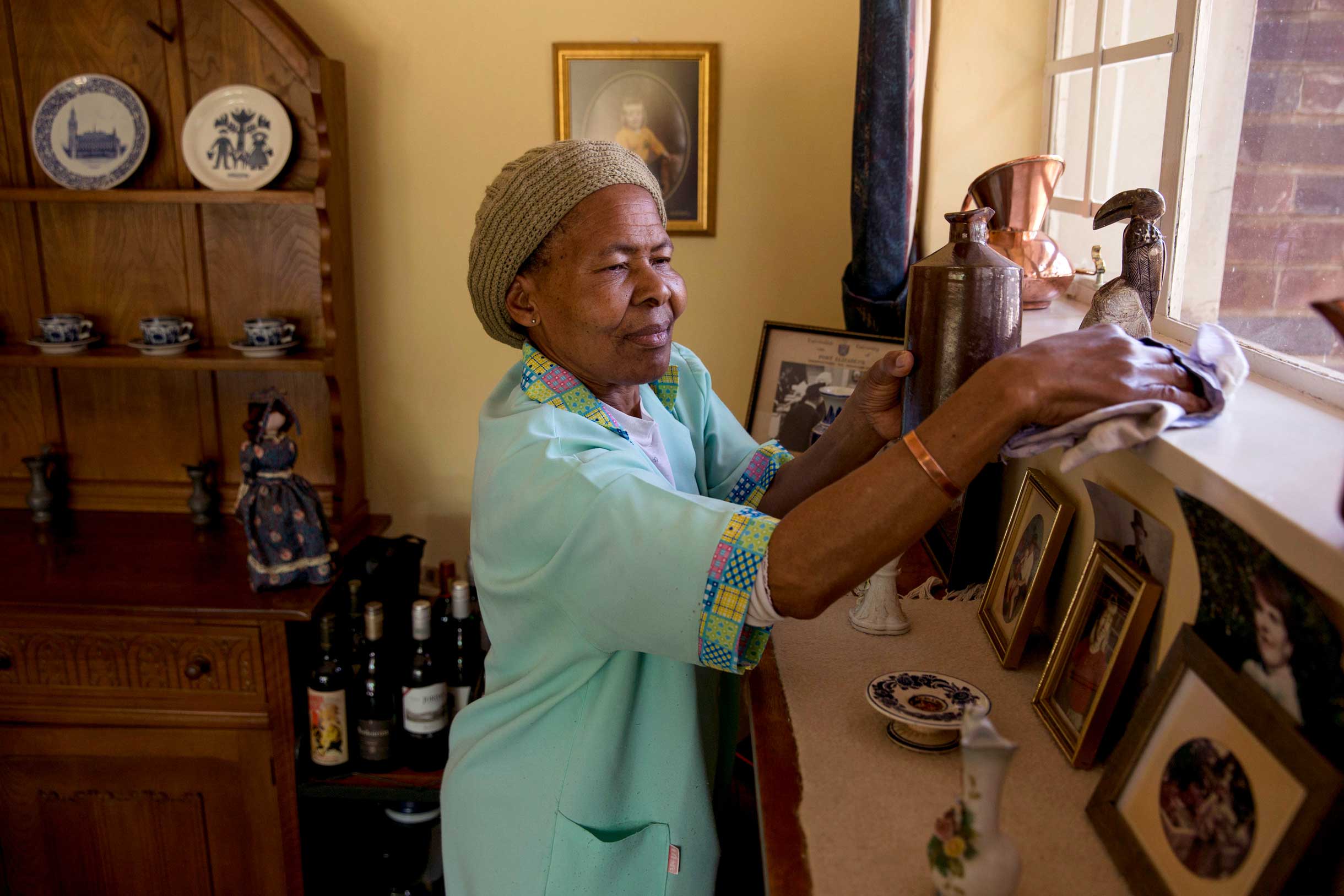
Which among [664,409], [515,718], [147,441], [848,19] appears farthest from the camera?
[147,441]

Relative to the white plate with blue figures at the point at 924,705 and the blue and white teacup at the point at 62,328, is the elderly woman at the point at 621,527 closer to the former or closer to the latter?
the white plate with blue figures at the point at 924,705

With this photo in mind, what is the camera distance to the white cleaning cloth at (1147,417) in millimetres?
834

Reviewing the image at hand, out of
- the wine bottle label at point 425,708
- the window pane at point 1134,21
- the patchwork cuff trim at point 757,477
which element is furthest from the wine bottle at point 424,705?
the window pane at point 1134,21

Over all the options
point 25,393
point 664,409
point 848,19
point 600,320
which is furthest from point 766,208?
point 25,393

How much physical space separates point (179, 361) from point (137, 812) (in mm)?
965

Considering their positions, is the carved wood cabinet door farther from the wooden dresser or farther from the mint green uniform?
the mint green uniform

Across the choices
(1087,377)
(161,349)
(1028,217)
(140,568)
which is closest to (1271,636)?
(1087,377)

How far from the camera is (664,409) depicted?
154 centimetres

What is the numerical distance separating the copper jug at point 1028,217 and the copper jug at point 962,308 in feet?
1.57

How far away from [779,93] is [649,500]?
1.58 m

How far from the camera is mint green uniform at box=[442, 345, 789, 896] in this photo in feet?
3.26

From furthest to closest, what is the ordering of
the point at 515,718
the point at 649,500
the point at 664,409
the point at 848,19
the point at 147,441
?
the point at 147,441, the point at 848,19, the point at 664,409, the point at 515,718, the point at 649,500

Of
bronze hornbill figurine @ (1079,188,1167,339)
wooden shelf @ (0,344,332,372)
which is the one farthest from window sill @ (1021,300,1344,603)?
wooden shelf @ (0,344,332,372)

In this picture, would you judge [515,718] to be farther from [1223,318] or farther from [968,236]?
[1223,318]
